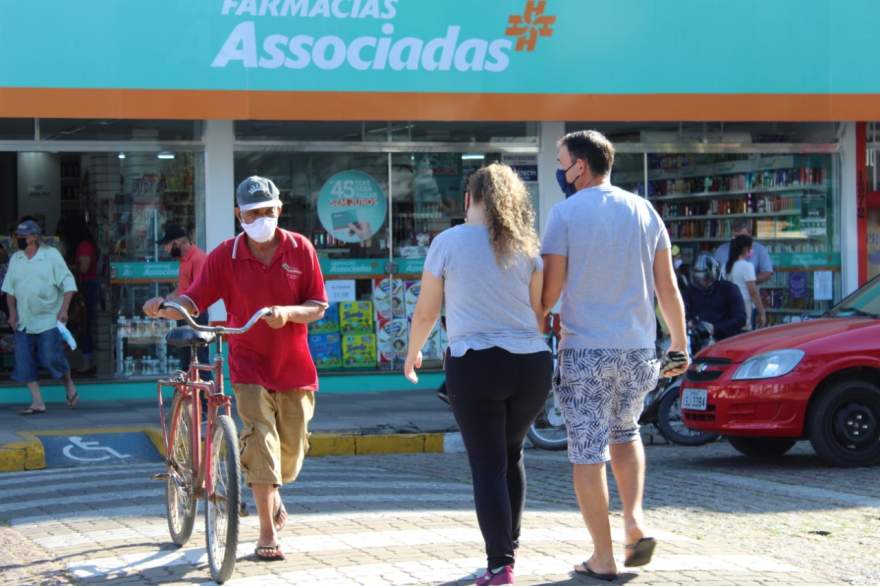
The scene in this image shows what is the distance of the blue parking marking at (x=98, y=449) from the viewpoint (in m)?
12.1

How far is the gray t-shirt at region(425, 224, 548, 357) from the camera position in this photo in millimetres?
6199

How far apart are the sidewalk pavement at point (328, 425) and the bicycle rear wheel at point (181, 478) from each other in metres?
4.59

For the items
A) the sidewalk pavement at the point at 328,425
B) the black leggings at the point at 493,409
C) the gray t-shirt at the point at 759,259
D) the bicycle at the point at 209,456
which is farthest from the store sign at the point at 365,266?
the black leggings at the point at 493,409

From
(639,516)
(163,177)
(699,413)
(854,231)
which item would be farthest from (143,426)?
(854,231)

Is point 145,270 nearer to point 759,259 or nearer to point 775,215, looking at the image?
point 759,259

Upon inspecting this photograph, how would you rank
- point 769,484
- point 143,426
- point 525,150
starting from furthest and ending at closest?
1. point 525,150
2. point 143,426
3. point 769,484

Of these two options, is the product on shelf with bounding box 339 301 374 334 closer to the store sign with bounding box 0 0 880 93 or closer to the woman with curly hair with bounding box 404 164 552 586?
the store sign with bounding box 0 0 880 93

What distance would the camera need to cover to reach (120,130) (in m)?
15.3

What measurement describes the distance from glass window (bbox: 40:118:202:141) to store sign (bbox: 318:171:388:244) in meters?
1.68

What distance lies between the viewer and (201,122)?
15.6m

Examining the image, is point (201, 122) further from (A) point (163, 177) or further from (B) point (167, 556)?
(B) point (167, 556)

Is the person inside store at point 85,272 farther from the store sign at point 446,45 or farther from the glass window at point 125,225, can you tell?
the store sign at point 446,45

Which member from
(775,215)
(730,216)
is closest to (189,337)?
(730,216)

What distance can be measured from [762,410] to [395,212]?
22.1 ft
